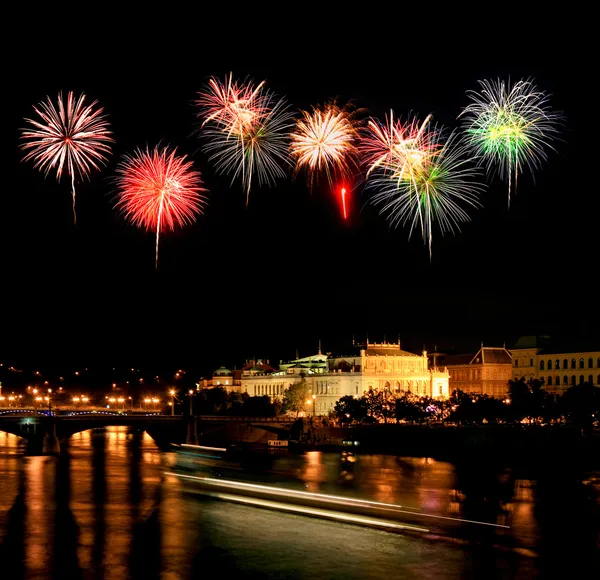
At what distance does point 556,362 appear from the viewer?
10625cm

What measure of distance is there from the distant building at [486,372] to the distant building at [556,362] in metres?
5.38

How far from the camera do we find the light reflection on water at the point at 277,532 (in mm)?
22016

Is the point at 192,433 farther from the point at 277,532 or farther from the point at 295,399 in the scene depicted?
the point at 277,532

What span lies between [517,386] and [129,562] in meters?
62.0

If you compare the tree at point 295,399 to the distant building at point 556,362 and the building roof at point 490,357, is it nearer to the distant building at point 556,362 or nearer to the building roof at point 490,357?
the building roof at point 490,357

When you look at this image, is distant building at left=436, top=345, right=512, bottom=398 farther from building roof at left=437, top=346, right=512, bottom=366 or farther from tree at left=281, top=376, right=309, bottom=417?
tree at left=281, top=376, right=309, bottom=417

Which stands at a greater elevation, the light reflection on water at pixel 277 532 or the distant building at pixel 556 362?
the distant building at pixel 556 362

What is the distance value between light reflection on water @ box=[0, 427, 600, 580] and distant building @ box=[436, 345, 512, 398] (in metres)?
71.4

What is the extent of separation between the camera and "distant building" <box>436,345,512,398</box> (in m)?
119

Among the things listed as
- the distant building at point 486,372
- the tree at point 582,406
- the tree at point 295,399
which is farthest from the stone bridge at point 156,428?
the distant building at point 486,372

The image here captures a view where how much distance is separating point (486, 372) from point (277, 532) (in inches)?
3801

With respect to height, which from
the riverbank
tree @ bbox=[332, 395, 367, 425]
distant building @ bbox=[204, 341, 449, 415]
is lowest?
the riverbank

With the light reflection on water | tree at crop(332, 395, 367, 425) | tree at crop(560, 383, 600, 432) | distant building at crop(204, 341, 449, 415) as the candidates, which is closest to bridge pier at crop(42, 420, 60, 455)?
the light reflection on water

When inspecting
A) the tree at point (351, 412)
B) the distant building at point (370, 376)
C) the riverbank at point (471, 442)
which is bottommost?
the riverbank at point (471, 442)
